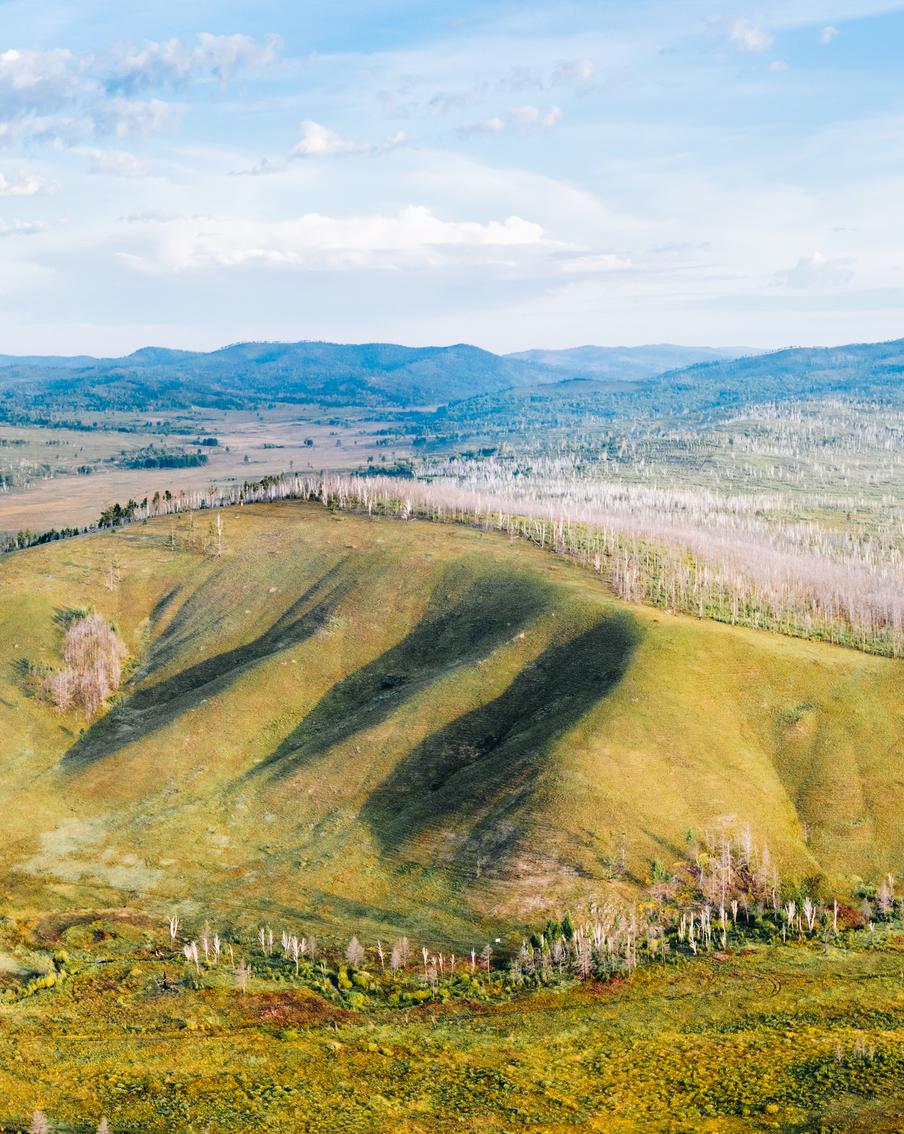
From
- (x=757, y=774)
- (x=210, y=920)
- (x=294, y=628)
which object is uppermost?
(x=294, y=628)

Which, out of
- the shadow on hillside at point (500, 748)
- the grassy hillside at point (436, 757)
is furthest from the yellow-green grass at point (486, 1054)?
the shadow on hillside at point (500, 748)

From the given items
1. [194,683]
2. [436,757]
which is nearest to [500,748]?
[436,757]

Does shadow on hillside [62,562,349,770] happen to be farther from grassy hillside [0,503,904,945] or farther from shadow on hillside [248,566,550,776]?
shadow on hillside [248,566,550,776]

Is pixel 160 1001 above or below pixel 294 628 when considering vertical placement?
below

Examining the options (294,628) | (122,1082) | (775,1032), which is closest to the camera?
(122,1082)

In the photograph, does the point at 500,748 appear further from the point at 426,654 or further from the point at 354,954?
the point at 354,954

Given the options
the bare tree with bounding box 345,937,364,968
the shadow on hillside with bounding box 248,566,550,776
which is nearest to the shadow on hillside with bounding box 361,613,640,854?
the shadow on hillside with bounding box 248,566,550,776

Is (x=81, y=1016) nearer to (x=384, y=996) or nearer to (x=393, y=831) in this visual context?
(x=384, y=996)

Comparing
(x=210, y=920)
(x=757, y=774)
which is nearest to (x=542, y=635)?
(x=757, y=774)
